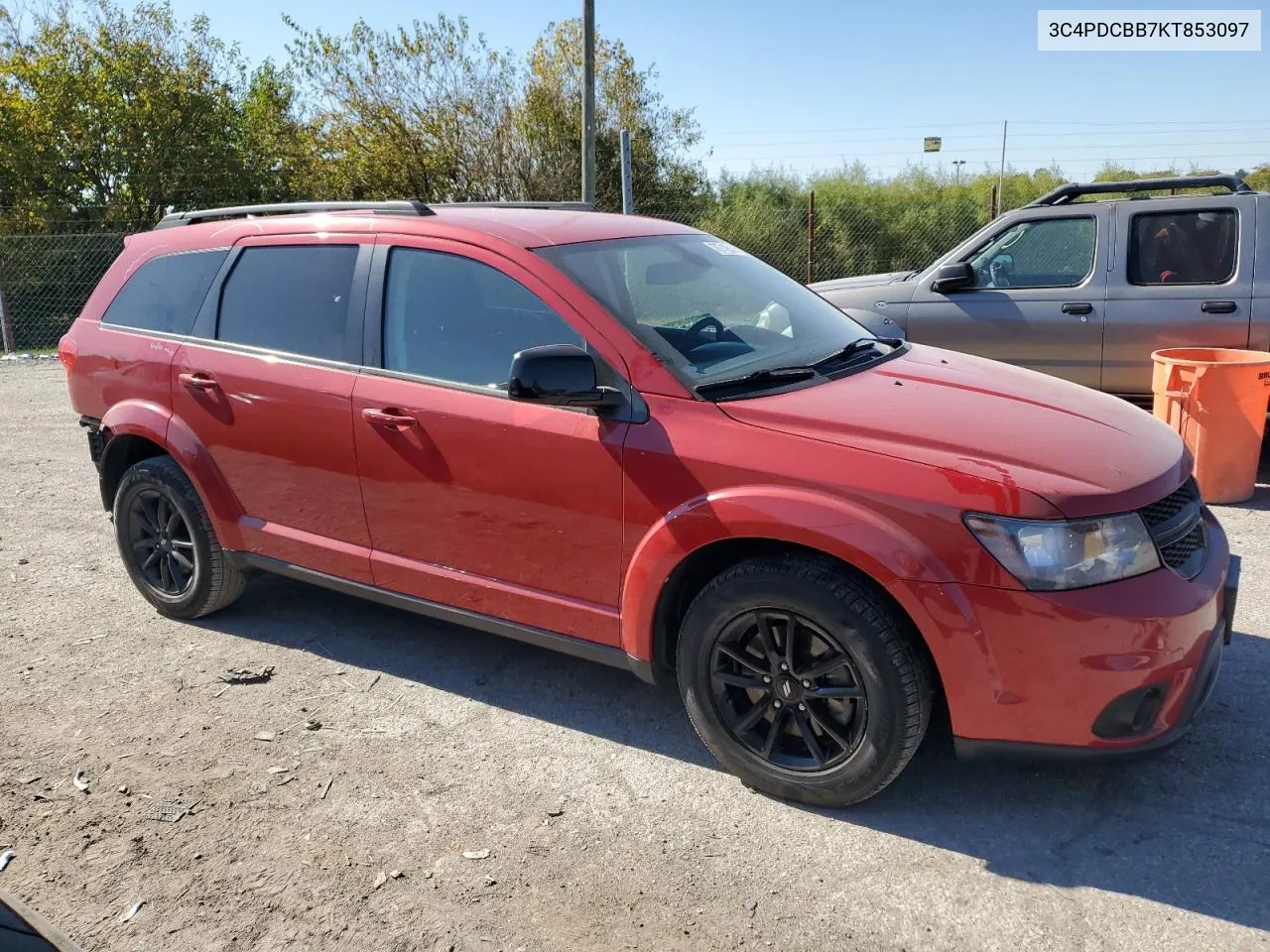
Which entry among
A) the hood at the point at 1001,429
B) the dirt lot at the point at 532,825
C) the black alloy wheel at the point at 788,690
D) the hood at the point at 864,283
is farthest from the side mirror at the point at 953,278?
the black alloy wheel at the point at 788,690

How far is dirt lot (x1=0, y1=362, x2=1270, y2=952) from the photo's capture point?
8.66 ft

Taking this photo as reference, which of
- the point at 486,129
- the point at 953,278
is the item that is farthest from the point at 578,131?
the point at 953,278

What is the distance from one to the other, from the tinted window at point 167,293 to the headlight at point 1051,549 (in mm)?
3491

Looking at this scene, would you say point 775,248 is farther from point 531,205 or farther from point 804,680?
point 804,680

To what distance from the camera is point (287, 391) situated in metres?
4.02

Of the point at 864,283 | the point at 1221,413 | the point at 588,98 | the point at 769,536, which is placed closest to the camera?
the point at 769,536

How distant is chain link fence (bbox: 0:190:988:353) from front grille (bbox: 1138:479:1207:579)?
11859 millimetres

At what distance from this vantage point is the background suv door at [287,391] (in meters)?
3.92

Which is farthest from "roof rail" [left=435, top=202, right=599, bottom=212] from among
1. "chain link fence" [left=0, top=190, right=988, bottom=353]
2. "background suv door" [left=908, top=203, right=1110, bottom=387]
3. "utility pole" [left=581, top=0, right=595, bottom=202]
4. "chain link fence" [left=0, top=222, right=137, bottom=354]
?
"chain link fence" [left=0, top=222, right=137, bottom=354]

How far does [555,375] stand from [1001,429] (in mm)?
1373

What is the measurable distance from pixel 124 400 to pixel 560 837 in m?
3.05

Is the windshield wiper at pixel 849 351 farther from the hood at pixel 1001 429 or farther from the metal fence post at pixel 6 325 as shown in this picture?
the metal fence post at pixel 6 325

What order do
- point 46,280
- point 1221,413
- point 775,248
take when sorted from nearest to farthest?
point 1221,413, point 775,248, point 46,280

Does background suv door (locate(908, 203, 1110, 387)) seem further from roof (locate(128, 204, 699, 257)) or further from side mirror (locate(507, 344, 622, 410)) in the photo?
side mirror (locate(507, 344, 622, 410))
